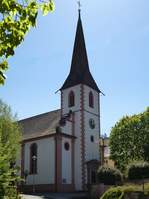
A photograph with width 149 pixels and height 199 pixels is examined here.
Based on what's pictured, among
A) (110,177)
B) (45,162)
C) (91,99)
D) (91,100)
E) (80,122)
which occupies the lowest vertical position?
(110,177)

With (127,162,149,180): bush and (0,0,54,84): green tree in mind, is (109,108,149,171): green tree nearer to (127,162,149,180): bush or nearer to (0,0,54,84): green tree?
(127,162,149,180): bush

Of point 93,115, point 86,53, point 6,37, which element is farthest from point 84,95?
point 6,37

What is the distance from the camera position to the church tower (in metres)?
42.3

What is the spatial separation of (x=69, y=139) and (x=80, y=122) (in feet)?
7.70

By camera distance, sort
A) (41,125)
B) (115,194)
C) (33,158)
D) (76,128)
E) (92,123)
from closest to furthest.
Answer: (115,194), (33,158), (76,128), (41,125), (92,123)

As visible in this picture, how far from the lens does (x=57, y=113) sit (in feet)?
154

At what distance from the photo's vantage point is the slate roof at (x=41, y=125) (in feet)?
142

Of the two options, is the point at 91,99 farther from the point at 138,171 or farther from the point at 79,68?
the point at 138,171

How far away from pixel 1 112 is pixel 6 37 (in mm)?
31964

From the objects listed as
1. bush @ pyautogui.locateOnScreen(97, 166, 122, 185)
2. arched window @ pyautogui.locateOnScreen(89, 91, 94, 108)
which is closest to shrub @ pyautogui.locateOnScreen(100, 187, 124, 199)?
bush @ pyautogui.locateOnScreen(97, 166, 122, 185)

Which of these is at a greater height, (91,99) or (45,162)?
(91,99)

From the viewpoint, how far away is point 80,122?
4400 centimetres

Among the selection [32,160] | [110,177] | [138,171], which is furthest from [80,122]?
[138,171]

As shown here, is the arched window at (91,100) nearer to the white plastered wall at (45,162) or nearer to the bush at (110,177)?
the white plastered wall at (45,162)
